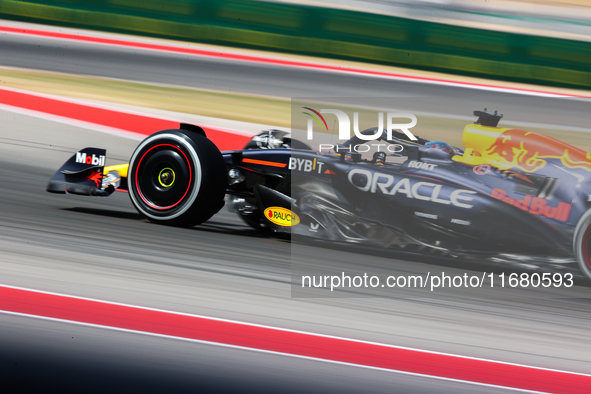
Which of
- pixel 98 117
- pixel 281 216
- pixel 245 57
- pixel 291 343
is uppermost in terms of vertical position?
pixel 245 57

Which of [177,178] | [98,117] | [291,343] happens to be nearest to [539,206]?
[291,343]

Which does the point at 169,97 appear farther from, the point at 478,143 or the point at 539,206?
the point at 539,206

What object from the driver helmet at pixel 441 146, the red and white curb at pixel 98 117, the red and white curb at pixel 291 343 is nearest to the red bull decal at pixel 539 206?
the driver helmet at pixel 441 146

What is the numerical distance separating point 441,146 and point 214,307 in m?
1.84

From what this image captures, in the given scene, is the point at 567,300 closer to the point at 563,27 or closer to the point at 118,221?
the point at 118,221

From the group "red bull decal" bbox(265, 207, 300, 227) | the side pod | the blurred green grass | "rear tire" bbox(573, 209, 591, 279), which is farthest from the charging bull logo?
the blurred green grass

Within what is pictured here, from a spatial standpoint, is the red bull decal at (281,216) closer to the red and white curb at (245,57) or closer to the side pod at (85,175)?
the side pod at (85,175)

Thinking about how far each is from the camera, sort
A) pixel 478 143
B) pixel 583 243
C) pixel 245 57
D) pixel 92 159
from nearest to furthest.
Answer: pixel 583 243 < pixel 478 143 < pixel 92 159 < pixel 245 57

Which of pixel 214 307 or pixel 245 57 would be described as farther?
pixel 245 57

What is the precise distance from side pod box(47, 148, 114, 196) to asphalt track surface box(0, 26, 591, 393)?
187 mm

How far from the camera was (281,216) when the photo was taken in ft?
14.4

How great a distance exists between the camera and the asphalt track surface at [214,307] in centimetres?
255

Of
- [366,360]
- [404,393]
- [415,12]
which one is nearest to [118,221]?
[366,360]

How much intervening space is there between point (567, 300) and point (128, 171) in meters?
3.07
